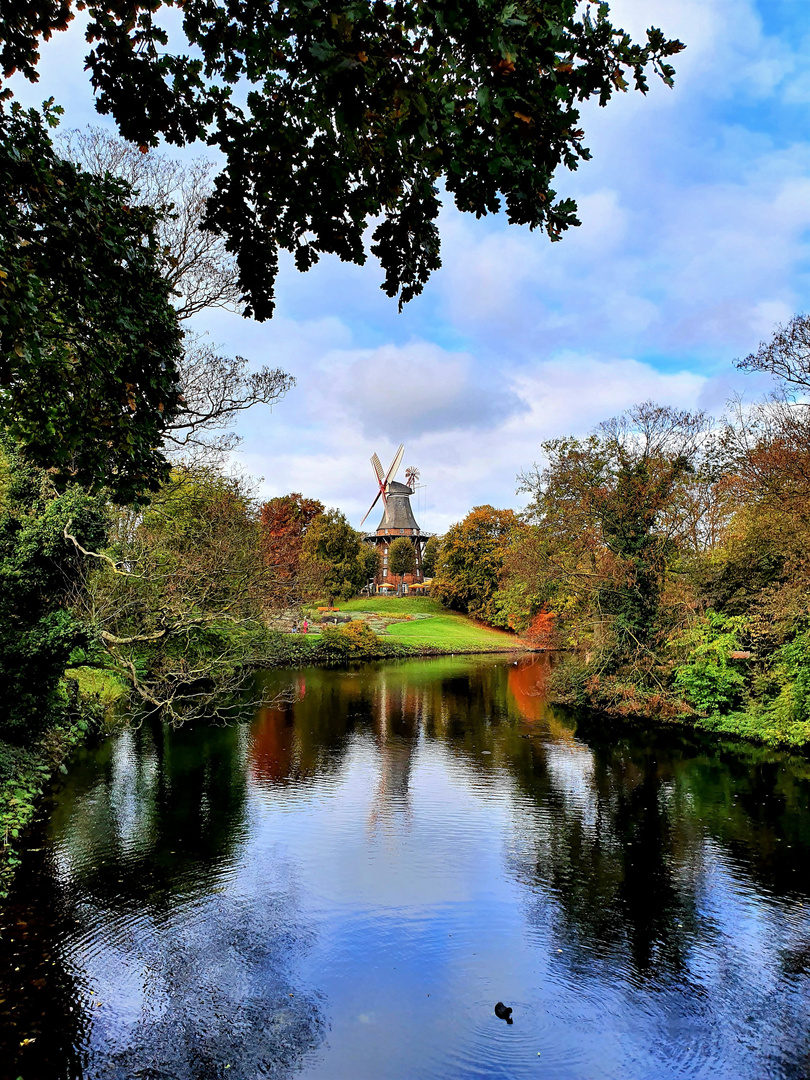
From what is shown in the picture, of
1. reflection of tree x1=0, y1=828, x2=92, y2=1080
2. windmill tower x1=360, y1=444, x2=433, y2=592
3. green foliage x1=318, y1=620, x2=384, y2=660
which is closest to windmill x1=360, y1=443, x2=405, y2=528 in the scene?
windmill tower x1=360, y1=444, x2=433, y2=592

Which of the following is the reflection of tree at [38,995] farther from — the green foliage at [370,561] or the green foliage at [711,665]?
the green foliage at [370,561]

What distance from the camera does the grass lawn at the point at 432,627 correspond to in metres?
45.9

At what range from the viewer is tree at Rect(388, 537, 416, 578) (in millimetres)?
69750

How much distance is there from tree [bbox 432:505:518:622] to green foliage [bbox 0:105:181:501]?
168ft

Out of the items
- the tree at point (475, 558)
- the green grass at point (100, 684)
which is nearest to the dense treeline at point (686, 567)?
the green grass at point (100, 684)

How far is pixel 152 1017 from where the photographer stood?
248 inches

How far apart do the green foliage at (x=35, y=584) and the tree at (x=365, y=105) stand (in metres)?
9.10

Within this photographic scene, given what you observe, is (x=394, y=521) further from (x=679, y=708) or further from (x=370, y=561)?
(x=679, y=708)

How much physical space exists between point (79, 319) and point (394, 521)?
69.4 meters

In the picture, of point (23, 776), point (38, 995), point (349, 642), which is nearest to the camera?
point (38, 995)

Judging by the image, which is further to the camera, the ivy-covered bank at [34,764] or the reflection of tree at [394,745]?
the reflection of tree at [394,745]

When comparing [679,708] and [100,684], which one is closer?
[100,684]

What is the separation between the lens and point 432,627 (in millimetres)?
51219

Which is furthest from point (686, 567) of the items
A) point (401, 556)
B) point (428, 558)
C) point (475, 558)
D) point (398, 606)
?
point (428, 558)
